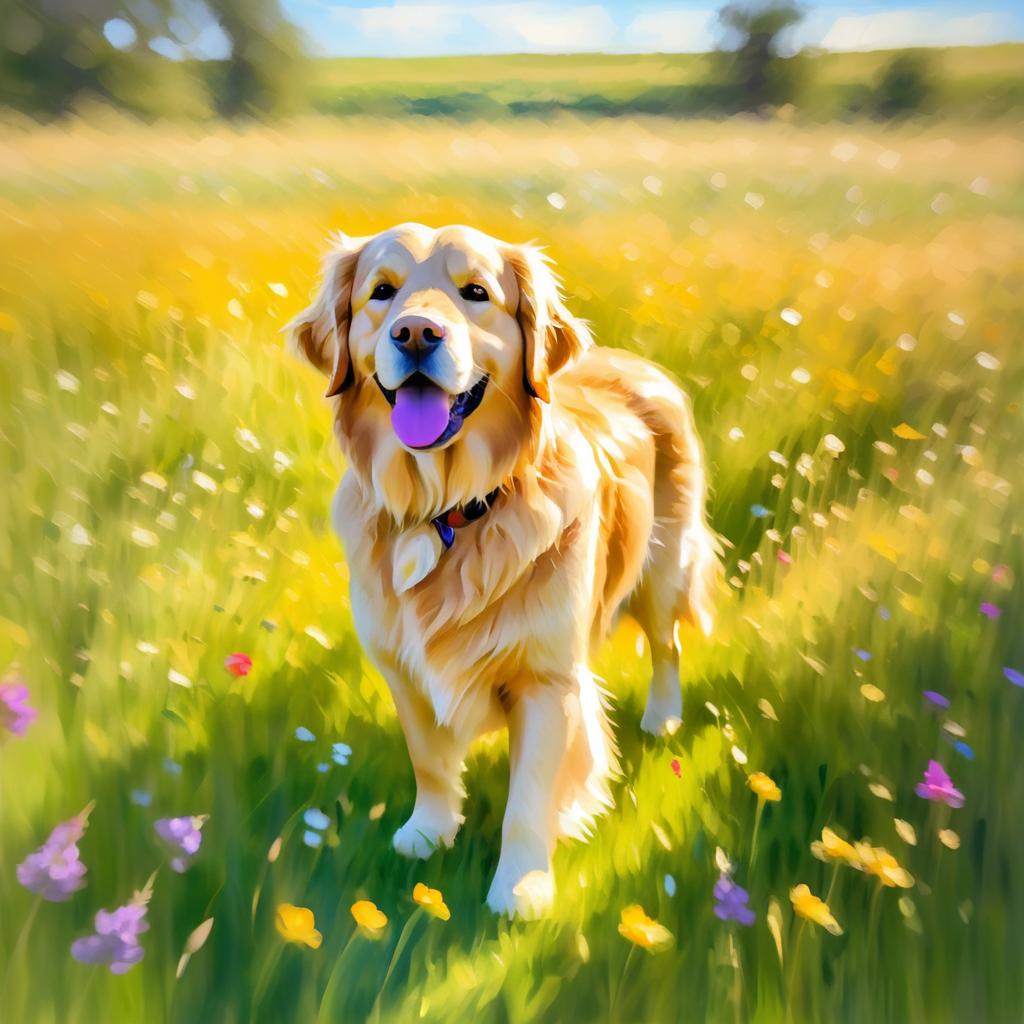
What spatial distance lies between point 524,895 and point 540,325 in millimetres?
1181

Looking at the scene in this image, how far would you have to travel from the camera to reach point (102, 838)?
1.87m

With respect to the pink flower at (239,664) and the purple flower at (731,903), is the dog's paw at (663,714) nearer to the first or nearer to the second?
the purple flower at (731,903)

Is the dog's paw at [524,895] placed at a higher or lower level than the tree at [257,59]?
lower

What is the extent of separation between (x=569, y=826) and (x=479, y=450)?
86 cm

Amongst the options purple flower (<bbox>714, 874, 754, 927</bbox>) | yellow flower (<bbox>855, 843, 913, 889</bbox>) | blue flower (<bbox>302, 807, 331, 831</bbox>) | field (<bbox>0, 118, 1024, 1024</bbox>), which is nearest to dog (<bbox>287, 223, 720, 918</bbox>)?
field (<bbox>0, 118, 1024, 1024</bbox>)

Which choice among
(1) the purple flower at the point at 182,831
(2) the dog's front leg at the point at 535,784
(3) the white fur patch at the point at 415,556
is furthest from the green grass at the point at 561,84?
(1) the purple flower at the point at 182,831

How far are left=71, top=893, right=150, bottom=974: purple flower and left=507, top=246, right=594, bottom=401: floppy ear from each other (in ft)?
3.92

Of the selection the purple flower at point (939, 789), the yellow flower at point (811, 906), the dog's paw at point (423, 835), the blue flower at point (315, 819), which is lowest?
the dog's paw at point (423, 835)

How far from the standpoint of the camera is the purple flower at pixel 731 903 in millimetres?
1604

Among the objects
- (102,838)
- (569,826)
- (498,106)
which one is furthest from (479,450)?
(498,106)

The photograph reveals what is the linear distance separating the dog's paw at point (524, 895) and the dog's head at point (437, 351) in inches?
31.5

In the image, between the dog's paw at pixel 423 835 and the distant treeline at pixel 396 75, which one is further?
the distant treeline at pixel 396 75

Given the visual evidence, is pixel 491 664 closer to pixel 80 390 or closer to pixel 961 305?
pixel 80 390

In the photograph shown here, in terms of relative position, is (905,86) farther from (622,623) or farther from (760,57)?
(622,623)
